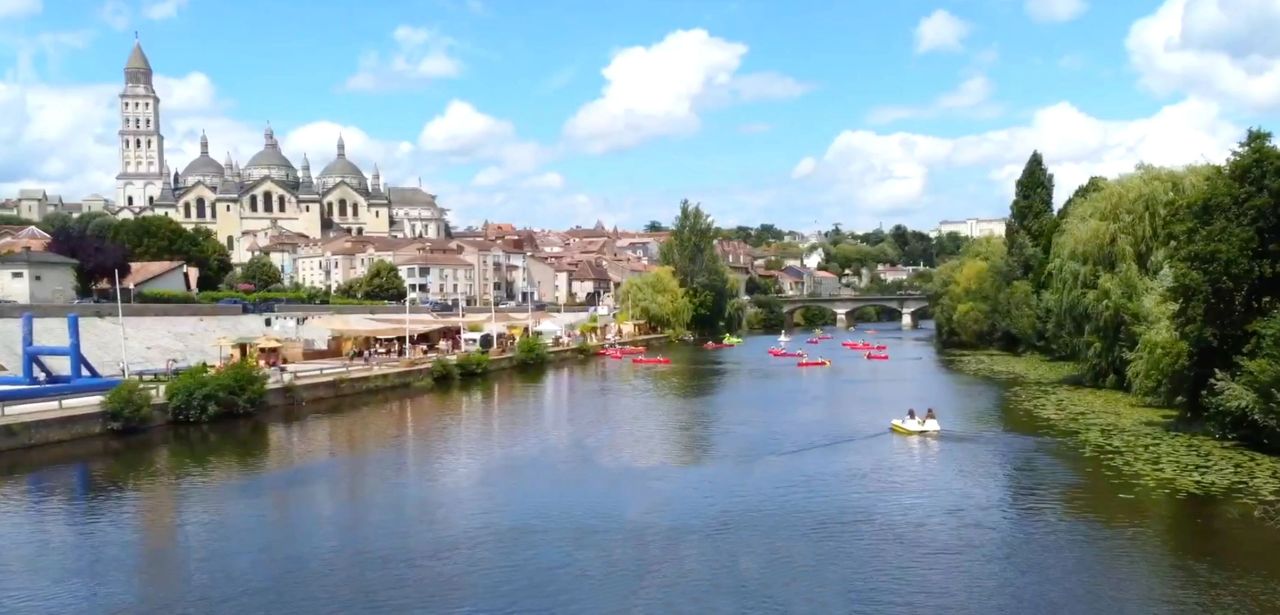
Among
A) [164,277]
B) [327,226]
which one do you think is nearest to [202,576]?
[164,277]

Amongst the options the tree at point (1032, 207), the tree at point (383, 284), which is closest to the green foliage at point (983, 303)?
the tree at point (1032, 207)

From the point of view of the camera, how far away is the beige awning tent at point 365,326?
49.3 meters

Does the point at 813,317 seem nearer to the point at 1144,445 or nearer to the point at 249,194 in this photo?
the point at 249,194

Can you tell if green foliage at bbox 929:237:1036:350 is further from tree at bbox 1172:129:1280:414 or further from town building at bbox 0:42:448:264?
town building at bbox 0:42:448:264

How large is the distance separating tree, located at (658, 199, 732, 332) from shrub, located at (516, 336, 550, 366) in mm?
26702

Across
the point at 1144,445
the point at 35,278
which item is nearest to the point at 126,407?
the point at 1144,445

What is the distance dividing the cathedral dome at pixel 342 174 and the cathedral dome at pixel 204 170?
12.5 meters

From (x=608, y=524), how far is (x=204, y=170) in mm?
127817

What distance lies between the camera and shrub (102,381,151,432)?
92.7ft

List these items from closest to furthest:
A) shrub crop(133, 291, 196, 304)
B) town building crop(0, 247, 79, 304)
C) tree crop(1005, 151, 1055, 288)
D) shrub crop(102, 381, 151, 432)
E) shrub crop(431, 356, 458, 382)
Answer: shrub crop(102, 381, 151, 432), shrub crop(431, 356, 458, 382), town building crop(0, 247, 79, 304), shrub crop(133, 291, 196, 304), tree crop(1005, 151, 1055, 288)

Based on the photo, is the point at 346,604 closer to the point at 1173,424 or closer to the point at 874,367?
the point at 1173,424

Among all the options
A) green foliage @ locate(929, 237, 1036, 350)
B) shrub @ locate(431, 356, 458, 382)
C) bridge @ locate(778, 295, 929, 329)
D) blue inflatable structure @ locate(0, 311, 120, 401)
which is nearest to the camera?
blue inflatable structure @ locate(0, 311, 120, 401)

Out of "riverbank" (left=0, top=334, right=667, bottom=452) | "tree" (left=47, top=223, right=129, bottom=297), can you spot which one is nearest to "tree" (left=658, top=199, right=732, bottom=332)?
"riverbank" (left=0, top=334, right=667, bottom=452)

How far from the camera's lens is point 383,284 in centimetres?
8050
